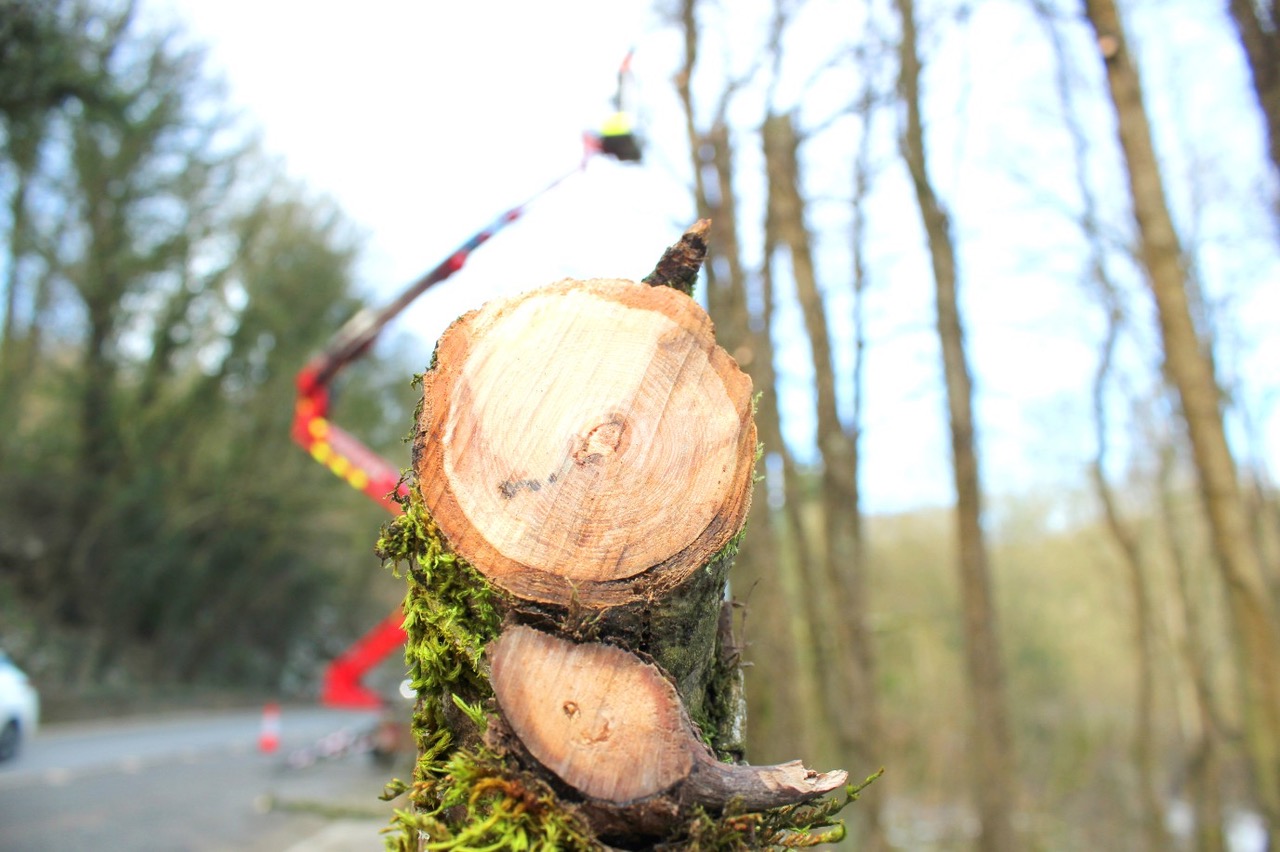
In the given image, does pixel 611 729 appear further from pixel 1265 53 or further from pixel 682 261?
pixel 1265 53

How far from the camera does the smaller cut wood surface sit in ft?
4.60

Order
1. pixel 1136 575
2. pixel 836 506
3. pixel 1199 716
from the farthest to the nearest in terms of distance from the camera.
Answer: pixel 1199 716 → pixel 1136 575 → pixel 836 506

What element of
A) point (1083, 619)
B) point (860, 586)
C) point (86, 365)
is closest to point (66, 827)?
point (860, 586)

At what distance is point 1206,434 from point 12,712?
34.2 ft

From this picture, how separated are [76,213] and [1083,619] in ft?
76.5

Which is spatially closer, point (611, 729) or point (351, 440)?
point (611, 729)

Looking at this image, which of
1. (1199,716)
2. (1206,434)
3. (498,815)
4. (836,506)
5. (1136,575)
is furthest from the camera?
(1199,716)

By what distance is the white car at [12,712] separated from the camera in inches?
366

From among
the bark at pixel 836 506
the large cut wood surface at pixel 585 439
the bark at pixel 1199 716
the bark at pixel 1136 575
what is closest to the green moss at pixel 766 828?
the large cut wood surface at pixel 585 439

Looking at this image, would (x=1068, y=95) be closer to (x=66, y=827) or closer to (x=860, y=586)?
(x=860, y=586)

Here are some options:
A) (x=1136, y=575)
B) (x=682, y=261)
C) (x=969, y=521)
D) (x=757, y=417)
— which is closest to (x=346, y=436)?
(x=757, y=417)

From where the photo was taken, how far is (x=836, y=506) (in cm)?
823

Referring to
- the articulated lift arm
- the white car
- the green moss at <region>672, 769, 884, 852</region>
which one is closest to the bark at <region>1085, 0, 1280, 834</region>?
the articulated lift arm

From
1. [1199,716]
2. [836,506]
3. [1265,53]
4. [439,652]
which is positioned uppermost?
[1265,53]
